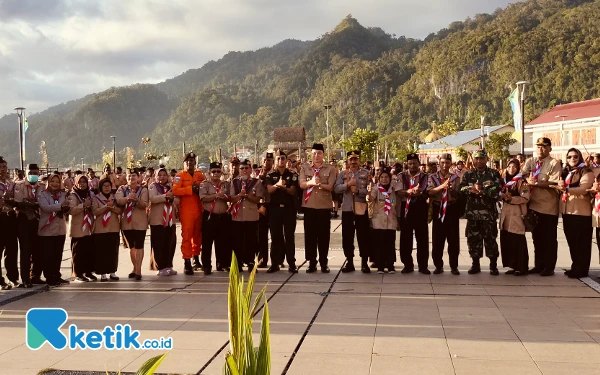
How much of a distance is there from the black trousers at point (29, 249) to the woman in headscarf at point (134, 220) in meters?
1.20

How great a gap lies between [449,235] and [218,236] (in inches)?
142

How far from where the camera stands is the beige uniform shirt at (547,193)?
852cm

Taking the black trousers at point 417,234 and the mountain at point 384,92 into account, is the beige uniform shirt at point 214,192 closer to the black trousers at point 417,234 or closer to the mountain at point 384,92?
the black trousers at point 417,234

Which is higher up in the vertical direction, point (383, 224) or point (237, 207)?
point (237, 207)

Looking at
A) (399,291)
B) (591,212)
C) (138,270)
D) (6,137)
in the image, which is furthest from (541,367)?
(6,137)

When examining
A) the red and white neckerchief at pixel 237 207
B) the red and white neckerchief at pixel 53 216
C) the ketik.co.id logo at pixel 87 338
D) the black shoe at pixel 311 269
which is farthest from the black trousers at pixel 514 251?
the red and white neckerchief at pixel 53 216

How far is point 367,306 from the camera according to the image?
6.86 meters

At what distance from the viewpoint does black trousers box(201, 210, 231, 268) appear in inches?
370

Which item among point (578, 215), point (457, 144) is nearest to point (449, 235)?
point (578, 215)

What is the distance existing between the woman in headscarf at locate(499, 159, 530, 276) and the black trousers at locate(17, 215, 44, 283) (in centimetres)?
673

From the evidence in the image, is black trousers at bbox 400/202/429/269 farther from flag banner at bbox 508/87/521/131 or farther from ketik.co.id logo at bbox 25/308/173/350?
flag banner at bbox 508/87/521/131

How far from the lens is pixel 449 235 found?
884cm

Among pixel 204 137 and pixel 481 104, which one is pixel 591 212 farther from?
pixel 204 137

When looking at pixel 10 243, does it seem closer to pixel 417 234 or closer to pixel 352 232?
pixel 352 232
